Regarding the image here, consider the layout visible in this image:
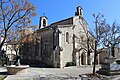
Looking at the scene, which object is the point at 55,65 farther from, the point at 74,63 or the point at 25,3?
the point at 25,3

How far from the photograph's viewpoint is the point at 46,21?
45781 mm

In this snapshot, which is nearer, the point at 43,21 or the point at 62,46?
the point at 62,46

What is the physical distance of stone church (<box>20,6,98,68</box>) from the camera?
2978 centimetres

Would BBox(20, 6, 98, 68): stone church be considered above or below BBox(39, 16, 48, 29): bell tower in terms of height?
below

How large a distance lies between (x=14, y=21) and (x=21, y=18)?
0.70m

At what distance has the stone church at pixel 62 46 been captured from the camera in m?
29.8

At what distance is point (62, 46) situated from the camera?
31000mm

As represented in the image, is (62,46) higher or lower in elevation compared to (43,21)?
lower

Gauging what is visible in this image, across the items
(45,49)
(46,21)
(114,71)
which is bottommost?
(114,71)

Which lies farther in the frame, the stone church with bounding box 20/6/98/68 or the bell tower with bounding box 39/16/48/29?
the bell tower with bounding box 39/16/48/29

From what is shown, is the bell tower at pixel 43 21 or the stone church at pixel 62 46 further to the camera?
the bell tower at pixel 43 21

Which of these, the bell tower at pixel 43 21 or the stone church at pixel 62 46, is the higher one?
the bell tower at pixel 43 21

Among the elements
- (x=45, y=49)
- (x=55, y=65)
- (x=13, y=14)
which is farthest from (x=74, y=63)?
(x=13, y=14)

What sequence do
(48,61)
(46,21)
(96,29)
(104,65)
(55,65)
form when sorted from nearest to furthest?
(96,29) → (104,65) → (55,65) → (48,61) → (46,21)
